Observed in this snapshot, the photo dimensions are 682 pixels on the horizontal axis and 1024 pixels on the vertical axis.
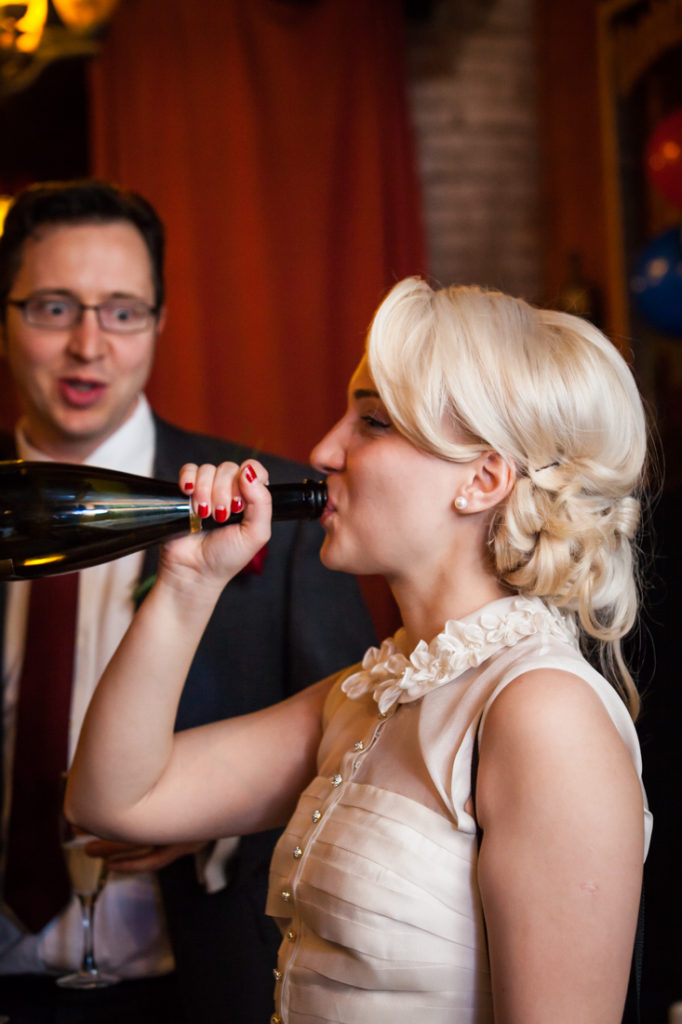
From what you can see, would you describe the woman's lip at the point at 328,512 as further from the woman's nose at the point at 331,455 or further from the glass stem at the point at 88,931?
the glass stem at the point at 88,931

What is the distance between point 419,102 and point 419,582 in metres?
3.44

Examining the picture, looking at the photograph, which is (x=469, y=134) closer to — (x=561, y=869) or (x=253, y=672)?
(x=253, y=672)

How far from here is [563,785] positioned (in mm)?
1037

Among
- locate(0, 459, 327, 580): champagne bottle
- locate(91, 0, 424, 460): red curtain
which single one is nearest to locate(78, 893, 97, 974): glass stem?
locate(0, 459, 327, 580): champagne bottle

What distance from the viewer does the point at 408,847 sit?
3.76ft

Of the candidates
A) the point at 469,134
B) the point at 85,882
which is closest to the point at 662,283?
the point at 469,134

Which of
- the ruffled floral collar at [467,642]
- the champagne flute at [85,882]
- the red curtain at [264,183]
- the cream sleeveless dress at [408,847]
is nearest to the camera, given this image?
the cream sleeveless dress at [408,847]

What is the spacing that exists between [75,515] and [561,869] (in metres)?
0.74

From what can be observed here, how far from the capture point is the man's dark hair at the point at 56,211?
2.04 metres

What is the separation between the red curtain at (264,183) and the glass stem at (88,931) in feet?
8.08

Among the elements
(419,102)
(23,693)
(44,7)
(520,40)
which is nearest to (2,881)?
(23,693)

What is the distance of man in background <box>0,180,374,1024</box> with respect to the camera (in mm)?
1681

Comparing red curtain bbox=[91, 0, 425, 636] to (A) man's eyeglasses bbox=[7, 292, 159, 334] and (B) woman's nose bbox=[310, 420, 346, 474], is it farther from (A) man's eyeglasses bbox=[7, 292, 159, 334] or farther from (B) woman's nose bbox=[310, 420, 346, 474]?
(B) woman's nose bbox=[310, 420, 346, 474]

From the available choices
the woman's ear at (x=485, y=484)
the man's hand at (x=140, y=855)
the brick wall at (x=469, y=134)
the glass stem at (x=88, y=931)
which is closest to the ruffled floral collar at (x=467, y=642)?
the woman's ear at (x=485, y=484)
